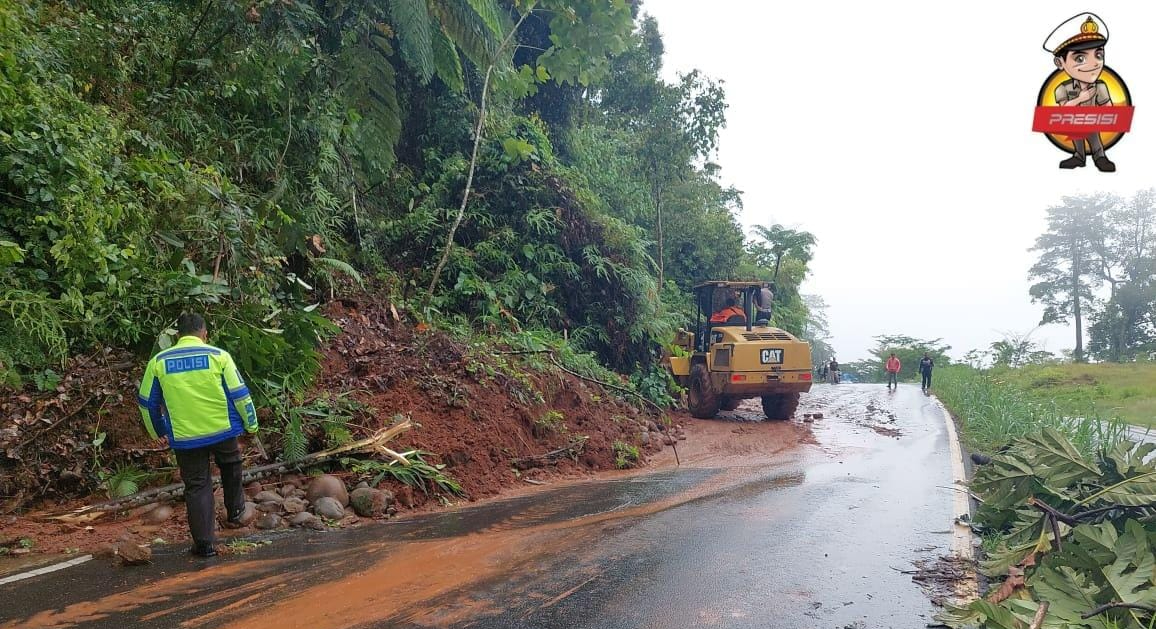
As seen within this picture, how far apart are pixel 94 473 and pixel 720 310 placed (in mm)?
11895

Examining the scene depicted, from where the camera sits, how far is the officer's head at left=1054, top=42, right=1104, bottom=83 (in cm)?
398

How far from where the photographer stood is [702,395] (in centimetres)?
1438

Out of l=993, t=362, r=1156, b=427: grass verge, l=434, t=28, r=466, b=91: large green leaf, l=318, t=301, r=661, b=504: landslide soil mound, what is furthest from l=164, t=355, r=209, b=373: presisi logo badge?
l=993, t=362, r=1156, b=427: grass verge

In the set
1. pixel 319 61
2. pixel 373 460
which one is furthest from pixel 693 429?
pixel 319 61

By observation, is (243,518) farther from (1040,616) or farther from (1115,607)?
(1115,607)

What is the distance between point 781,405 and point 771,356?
4.78 feet

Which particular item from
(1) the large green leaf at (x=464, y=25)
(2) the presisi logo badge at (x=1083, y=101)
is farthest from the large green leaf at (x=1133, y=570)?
(1) the large green leaf at (x=464, y=25)

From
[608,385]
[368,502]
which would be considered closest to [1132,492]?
[368,502]

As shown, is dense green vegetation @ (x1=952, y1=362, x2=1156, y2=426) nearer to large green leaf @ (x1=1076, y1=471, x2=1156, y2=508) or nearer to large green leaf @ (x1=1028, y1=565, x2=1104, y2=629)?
large green leaf @ (x1=1076, y1=471, x2=1156, y2=508)

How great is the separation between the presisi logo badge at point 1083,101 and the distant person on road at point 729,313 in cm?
1105

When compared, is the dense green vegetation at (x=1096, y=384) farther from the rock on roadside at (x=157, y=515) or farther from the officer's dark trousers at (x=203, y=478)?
the rock on roadside at (x=157, y=515)

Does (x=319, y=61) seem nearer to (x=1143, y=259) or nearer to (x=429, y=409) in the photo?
(x=429, y=409)

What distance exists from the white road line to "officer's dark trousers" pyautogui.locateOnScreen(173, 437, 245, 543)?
64 centimetres

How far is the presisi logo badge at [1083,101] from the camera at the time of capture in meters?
3.97
